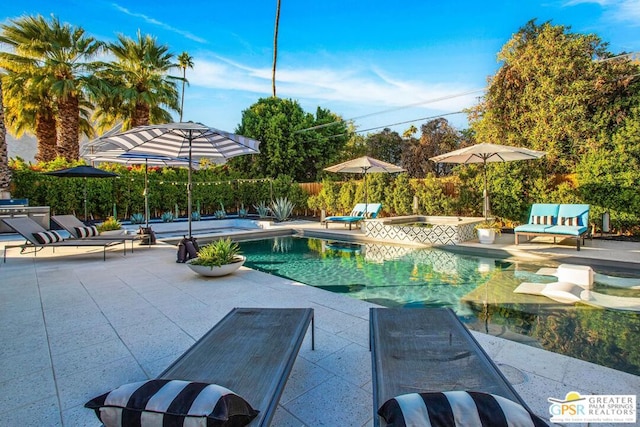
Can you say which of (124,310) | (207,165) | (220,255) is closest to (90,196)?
(207,165)

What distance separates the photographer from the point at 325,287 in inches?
241

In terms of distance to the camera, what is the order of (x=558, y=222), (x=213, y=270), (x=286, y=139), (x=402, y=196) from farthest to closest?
(x=286, y=139)
(x=402, y=196)
(x=558, y=222)
(x=213, y=270)

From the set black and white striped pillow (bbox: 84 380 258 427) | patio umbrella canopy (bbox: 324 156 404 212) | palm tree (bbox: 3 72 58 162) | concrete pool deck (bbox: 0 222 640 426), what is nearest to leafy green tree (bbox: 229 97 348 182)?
patio umbrella canopy (bbox: 324 156 404 212)

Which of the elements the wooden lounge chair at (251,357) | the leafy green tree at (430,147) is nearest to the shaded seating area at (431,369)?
the wooden lounge chair at (251,357)

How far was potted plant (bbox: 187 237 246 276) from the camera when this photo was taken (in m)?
5.74

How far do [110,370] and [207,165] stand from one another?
59.2ft

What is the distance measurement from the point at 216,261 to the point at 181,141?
3100 mm

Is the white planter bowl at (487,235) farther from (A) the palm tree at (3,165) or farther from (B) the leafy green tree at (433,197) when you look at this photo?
(A) the palm tree at (3,165)

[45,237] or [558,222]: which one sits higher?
[558,222]

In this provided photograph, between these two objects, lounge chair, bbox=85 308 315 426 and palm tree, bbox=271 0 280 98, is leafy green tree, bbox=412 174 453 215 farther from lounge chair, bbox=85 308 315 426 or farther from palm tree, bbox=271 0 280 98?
palm tree, bbox=271 0 280 98

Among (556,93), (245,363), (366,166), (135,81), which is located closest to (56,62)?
(135,81)

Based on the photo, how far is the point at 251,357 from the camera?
2336 millimetres

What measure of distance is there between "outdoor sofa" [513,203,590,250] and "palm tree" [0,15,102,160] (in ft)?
59.8

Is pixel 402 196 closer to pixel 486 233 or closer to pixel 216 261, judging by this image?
pixel 486 233
